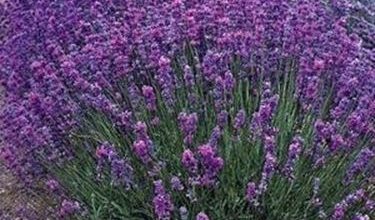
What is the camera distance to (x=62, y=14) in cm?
376

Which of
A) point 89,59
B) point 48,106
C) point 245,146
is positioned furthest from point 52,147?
point 245,146

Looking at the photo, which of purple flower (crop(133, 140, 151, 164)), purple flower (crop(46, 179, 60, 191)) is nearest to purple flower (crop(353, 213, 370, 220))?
purple flower (crop(133, 140, 151, 164))

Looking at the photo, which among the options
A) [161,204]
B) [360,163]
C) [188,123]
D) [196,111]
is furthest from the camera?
[196,111]

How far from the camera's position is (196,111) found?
3.07 m

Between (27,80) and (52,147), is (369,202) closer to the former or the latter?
(52,147)

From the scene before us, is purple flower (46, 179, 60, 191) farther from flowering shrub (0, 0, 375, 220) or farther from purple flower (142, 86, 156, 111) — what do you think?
purple flower (142, 86, 156, 111)

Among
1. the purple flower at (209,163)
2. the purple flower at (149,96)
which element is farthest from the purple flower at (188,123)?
the purple flower at (149,96)

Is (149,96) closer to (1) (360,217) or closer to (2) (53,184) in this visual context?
(2) (53,184)

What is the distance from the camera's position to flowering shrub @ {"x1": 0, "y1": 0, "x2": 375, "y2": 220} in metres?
2.72

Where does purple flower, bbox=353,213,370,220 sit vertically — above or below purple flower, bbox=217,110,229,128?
below

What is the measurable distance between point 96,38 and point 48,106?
20.8 inches

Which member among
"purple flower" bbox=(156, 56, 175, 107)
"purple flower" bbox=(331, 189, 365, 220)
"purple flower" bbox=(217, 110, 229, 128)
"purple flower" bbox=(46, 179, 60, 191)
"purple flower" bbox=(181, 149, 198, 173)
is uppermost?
"purple flower" bbox=(181, 149, 198, 173)

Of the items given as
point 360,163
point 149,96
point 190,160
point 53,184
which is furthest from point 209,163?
point 53,184

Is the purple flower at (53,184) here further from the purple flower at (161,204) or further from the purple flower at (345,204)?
the purple flower at (345,204)
